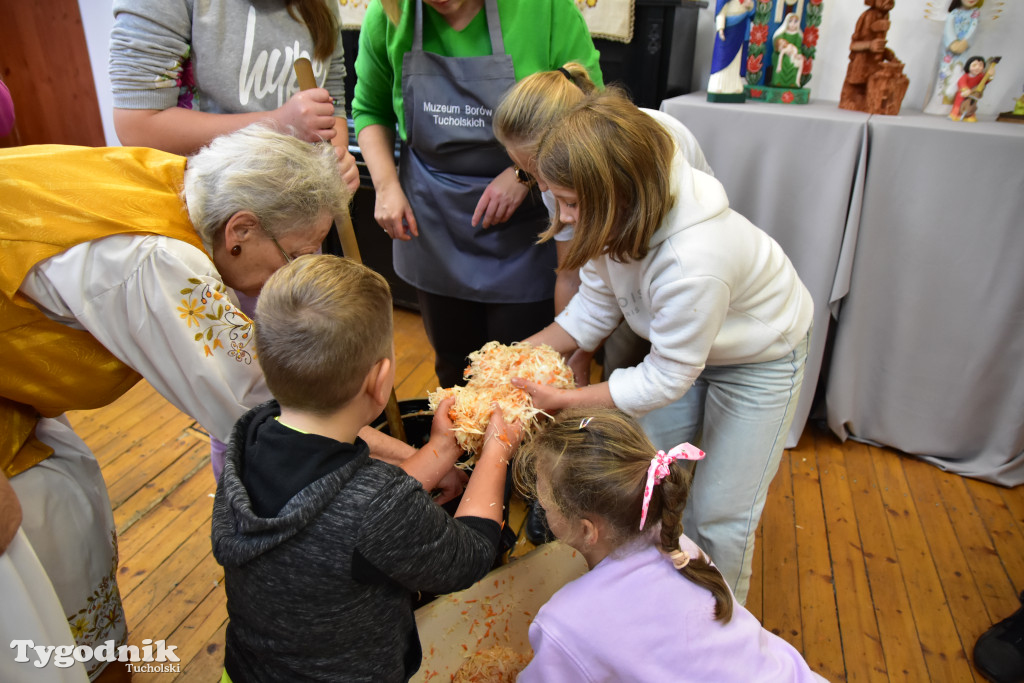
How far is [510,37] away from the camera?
1731mm

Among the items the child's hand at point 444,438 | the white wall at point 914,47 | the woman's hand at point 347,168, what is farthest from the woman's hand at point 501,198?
the white wall at point 914,47

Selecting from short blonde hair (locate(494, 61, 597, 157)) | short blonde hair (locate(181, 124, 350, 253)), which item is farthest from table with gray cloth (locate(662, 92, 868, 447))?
short blonde hair (locate(181, 124, 350, 253))

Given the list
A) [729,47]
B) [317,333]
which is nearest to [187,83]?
[317,333]

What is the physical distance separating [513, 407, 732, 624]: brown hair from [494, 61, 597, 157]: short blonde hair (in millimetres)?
597

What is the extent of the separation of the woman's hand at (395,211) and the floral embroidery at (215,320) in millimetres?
763

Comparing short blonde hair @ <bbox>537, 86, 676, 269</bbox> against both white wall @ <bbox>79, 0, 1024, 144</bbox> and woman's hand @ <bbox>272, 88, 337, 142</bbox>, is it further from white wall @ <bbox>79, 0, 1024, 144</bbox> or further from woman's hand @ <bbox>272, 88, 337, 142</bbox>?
white wall @ <bbox>79, 0, 1024, 144</bbox>

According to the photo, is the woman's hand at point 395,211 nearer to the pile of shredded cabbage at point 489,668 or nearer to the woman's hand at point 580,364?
the woman's hand at point 580,364

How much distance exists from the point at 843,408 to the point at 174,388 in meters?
2.39

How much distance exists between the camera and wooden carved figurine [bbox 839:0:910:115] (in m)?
2.28

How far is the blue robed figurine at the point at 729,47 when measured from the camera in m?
2.42

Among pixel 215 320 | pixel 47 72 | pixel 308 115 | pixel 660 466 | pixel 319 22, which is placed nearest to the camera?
pixel 660 466

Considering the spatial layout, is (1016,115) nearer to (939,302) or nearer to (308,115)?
(939,302)

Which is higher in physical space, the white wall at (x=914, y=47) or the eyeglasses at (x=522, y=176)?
the white wall at (x=914, y=47)

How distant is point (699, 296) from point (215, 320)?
919mm
